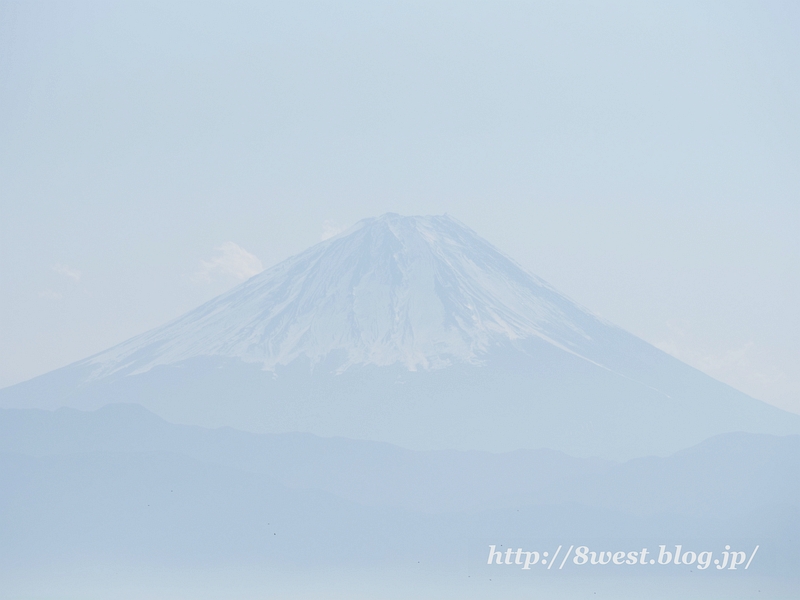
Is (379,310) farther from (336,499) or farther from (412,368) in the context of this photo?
(336,499)

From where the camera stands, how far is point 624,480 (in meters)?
31.7

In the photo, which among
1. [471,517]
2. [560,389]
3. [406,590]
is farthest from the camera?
[560,389]

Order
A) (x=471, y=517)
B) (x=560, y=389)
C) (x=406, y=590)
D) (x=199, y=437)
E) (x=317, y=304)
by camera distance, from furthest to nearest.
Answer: (x=317, y=304)
(x=560, y=389)
(x=199, y=437)
(x=471, y=517)
(x=406, y=590)

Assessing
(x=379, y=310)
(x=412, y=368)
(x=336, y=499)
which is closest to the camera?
(x=336, y=499)

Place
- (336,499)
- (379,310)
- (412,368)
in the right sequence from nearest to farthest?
(336,499), (412,368), (379,310)

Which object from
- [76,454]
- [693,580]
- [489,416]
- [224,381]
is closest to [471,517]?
[489,416]

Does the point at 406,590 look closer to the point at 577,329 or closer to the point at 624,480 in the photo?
the point at 624,480

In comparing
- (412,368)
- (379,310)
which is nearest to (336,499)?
(412,368)

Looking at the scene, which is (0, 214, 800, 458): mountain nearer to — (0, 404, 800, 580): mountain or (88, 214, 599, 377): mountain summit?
(88, 214, 599, 377): mountain summit

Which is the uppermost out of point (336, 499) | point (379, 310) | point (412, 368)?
point (379, 310)

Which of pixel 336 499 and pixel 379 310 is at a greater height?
pixel 379 310

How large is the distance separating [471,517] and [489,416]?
A: 4003 millimetres

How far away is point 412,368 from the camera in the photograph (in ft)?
113

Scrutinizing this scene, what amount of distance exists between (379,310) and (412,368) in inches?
120
